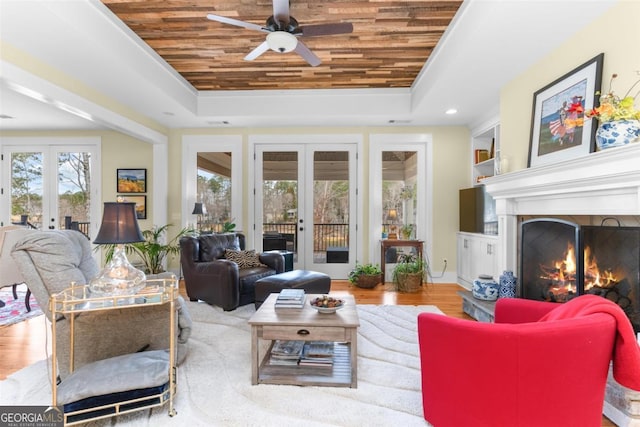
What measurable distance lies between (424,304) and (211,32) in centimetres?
389

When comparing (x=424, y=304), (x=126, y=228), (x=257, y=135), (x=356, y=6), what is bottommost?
(x=424, y=304)

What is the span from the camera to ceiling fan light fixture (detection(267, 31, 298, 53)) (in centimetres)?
247

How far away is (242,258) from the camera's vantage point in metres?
4.11

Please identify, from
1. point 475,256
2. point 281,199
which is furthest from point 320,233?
point 475,256

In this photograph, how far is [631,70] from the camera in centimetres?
206

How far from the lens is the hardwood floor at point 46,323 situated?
2.48 metres

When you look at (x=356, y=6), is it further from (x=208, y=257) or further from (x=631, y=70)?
(x=208, y=257)

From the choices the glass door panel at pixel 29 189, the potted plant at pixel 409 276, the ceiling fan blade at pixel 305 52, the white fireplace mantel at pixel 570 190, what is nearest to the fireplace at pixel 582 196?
the white fireplace mantel at pixel 570 190

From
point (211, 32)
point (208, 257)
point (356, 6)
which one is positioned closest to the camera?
point (356, 6)

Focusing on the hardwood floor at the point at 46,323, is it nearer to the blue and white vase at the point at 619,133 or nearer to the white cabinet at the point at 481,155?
the blue and white vase at the point at 619,133

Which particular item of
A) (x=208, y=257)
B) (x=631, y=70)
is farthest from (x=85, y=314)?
(x=631, y=70)

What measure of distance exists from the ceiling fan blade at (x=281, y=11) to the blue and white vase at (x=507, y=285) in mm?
3088

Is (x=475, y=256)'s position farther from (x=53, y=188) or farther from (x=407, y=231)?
(x=53, y=188)

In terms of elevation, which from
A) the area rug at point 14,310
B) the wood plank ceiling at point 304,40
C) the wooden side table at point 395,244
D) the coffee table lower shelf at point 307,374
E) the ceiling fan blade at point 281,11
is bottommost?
the area rug at point 14,310
